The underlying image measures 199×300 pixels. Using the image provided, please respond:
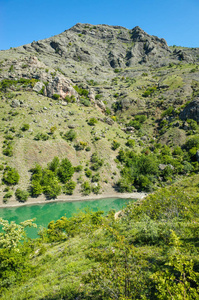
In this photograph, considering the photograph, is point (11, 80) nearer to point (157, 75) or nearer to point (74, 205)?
point (74, 205)

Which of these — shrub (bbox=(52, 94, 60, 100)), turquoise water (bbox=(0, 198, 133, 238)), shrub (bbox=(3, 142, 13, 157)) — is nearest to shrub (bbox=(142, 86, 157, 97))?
shrub (bbox=(52, 94, 60, 100))

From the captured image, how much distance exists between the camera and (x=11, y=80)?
2963 inches

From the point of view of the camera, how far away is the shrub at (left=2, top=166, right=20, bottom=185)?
4122 cm

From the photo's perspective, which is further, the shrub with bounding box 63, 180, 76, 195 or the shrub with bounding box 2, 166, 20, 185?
the shrub with bounding box 63, 180, 76, 195

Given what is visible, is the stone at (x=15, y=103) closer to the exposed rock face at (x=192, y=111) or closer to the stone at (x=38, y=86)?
the stone at (x=38, y=86)

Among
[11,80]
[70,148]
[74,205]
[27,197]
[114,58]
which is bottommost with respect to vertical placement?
[74,205]

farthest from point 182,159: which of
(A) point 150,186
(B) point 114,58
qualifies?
(B) point 114,58

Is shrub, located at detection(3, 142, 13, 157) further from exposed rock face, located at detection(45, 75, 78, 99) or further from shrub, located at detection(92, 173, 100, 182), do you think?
exposed rock face, located at detection(45, 75, 78, 99)

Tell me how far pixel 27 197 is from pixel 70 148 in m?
23.2

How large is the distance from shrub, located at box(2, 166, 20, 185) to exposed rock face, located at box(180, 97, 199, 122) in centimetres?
7706

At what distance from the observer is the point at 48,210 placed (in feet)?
123

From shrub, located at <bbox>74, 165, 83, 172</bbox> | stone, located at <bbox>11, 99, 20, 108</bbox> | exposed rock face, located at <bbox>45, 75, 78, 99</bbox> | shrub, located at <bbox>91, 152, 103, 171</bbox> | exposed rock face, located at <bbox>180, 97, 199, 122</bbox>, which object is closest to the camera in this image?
shrub, located at <bbox>74, 165, 83, 172</bbox>

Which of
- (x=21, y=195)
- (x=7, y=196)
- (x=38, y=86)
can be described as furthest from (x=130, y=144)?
(x=38, y=86)

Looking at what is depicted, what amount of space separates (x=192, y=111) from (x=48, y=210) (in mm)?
74846
